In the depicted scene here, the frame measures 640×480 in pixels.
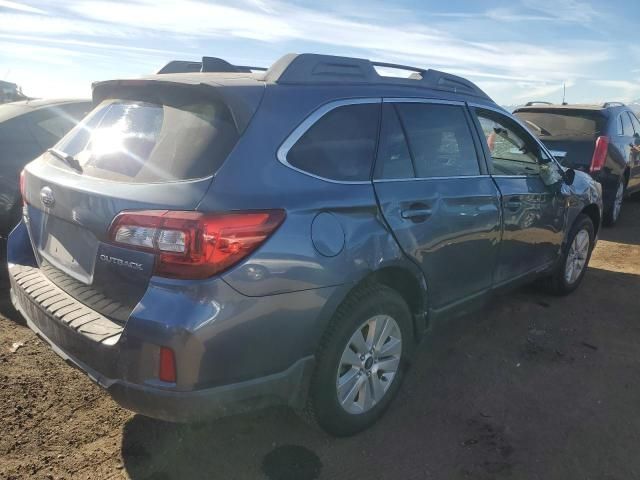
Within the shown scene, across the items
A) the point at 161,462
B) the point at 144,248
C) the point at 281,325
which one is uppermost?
the point at 144,248

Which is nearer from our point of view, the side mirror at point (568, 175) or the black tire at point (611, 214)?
the side mirror at point (568, 175)

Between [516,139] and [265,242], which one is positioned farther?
[516,139]

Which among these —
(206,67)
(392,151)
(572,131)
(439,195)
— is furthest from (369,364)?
(572,131)

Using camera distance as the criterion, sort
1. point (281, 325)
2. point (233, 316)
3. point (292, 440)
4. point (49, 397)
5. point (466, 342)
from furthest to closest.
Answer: point (466, 342), point (49, 397), point (292, 440), point (281, 325), point (233, 316)

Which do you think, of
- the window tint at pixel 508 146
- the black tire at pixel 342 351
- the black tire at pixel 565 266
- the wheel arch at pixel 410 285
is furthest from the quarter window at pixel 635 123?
the black tire at pixel 342 351

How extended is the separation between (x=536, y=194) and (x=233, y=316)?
280 centimetres

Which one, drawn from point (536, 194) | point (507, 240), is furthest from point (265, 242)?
point (536, 194)

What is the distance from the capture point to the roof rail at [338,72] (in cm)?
256

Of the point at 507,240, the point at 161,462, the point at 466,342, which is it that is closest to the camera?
the point at 161,462

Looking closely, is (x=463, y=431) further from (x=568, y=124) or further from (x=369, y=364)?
(x=568, y=124)

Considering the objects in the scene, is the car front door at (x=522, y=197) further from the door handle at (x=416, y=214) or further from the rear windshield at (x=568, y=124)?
the rear windshield at (x=568, y=124)

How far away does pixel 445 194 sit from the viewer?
121 inches

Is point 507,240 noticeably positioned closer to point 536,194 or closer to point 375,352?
point 536,194

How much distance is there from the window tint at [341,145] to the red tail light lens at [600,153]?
5.39 meters
